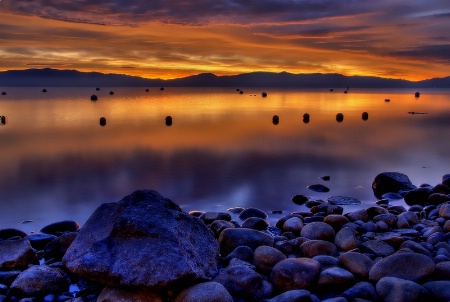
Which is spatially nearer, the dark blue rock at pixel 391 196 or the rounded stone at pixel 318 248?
the rounded stone at pixel 318 248

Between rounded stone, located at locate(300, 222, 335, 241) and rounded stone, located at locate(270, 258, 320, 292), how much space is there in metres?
1.48

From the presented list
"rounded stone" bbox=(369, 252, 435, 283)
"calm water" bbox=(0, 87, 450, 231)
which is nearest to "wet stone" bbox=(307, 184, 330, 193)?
"calm water" bbox=(0, 87, 450, 231)

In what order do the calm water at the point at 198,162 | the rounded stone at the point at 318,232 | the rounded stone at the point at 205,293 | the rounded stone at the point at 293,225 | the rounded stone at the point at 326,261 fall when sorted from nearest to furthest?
the rounded stone at the point at 205,293 < the rounded stone at the point at 326,261 < the rounded stone at the point at 318,232 < the rounded stone at the point at 293,225 < the calm water at the point at 198,162

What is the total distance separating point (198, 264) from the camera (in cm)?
500

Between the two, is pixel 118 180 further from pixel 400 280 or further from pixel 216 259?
pixel 400 280

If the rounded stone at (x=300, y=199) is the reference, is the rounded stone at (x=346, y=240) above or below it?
above

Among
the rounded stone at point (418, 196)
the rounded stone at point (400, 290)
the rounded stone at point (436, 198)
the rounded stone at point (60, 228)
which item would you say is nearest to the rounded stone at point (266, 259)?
the rounded stone at point (400, 290)

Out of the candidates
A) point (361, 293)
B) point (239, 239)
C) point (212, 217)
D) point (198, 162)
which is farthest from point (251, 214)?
point (198, 162)

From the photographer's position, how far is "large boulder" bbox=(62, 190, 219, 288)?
457cm

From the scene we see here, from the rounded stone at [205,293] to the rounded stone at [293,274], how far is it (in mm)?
874

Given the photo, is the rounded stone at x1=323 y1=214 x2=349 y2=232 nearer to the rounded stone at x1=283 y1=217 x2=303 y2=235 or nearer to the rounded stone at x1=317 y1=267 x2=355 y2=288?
the rounded stone at x1=283 y1=217 x2=303 y2=235

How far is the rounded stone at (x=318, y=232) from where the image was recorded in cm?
674

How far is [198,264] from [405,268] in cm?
252

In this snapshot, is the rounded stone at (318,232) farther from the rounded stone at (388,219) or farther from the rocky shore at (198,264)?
the rounded stone at (388,219)
